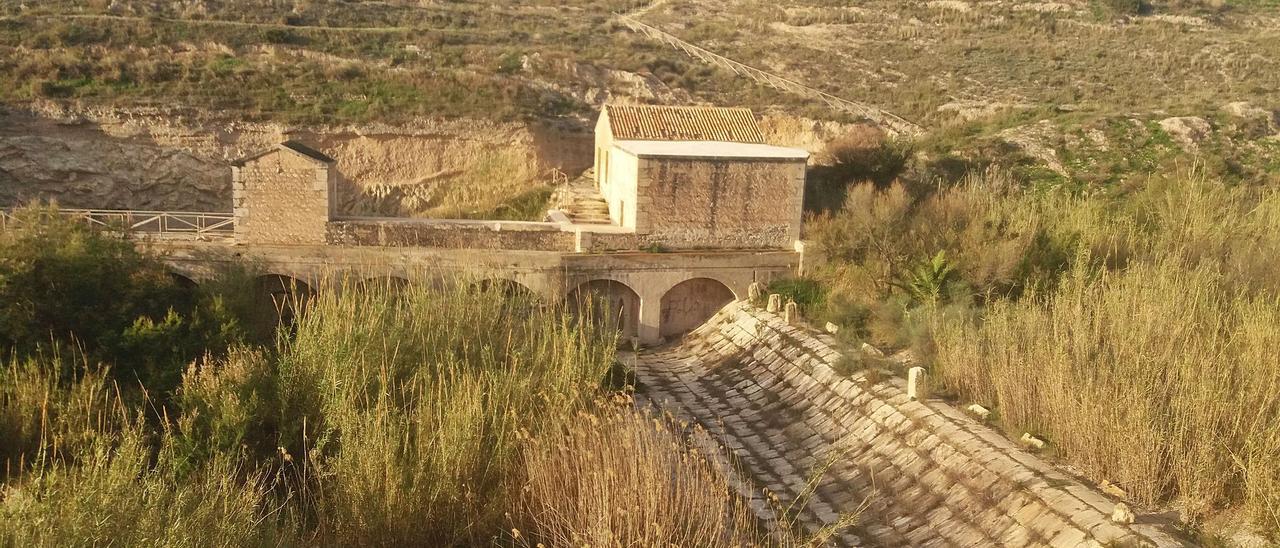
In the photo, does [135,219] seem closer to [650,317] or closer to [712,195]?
[650,317]

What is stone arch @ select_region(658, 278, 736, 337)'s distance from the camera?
17.0 meters

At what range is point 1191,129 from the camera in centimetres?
2278

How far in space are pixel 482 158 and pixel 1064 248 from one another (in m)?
16.1

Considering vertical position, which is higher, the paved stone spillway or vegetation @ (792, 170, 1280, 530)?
vegetation @ (792, 170, 1280, 530)

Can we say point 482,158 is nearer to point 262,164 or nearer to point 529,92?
point 529,92

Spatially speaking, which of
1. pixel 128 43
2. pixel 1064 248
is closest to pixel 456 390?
pixel 1064 248

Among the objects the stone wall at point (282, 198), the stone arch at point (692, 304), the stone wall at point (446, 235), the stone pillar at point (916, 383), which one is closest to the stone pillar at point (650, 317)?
the stone arch at point (692, 304)

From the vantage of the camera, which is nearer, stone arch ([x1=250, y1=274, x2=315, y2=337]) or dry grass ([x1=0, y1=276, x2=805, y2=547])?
dry grass ([x1=0, y1=276, x2=805, y2=547])

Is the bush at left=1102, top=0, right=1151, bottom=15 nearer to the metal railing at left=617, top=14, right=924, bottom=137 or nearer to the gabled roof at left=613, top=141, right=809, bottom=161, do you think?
the metal railing at left=617, top=14, right=924, bottom=137

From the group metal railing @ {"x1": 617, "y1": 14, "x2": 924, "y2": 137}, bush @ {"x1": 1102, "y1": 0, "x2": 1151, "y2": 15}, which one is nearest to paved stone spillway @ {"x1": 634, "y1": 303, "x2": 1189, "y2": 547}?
metal railing @ {"x1": 617, "y1": 14, "x2": 924, "y2": 137}

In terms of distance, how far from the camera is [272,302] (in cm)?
1504

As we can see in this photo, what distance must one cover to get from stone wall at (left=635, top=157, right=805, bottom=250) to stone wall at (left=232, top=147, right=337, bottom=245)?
574 centimetres

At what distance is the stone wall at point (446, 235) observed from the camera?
51.2 ft

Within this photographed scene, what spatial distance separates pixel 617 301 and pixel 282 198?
628 centimetres
